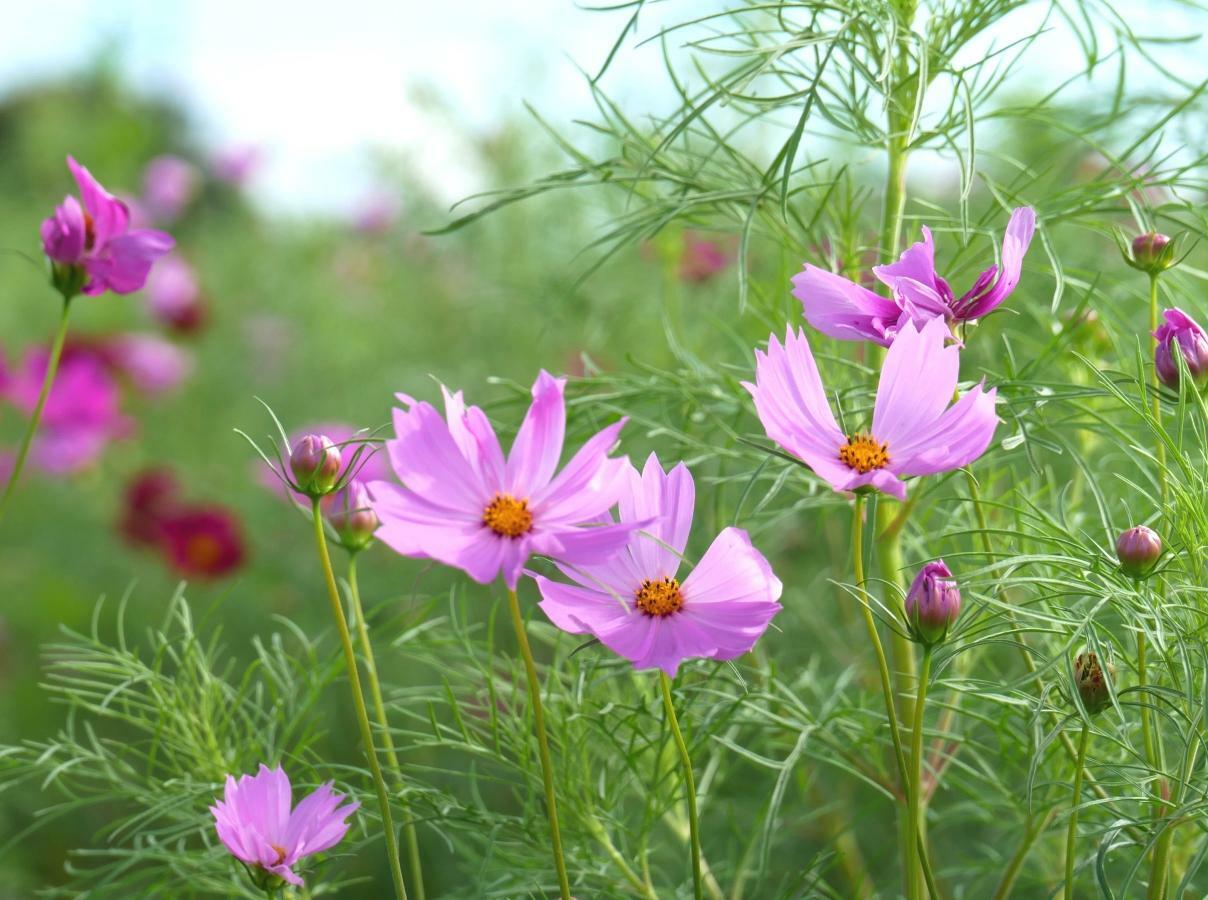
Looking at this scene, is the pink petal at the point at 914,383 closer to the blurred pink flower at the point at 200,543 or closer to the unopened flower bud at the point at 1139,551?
the unopened flower bud at the point at 1139,551

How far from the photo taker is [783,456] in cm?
48

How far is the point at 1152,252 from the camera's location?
1.79 feet

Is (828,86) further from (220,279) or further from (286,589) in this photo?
(220,279)

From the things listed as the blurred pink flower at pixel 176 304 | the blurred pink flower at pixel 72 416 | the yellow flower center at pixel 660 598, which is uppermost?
the blurred pink flower at pixel 176 304

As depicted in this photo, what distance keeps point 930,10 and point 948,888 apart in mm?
625

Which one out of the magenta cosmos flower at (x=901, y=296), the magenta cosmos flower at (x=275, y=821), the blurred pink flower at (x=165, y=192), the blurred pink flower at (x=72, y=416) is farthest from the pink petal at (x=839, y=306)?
the blurred pink flower at (x=165, y=192)

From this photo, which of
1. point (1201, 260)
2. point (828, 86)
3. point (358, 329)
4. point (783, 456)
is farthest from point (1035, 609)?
point (358, 329)

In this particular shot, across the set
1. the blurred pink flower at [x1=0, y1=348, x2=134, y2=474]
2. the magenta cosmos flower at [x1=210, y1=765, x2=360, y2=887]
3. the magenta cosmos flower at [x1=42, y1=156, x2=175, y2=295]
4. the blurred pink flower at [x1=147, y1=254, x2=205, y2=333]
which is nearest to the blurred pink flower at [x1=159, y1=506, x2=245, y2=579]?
the blurred pink flower at [x1=0, y1=348, x2=134, y2=474]

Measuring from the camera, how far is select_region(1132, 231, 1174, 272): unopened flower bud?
1.79 feet

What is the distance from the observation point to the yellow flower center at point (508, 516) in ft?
1.35

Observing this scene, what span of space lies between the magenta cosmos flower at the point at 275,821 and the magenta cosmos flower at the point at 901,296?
245mm

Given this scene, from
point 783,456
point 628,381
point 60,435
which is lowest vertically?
point 783,456

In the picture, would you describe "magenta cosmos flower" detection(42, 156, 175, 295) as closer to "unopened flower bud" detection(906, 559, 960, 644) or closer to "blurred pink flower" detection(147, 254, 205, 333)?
"unopened flower bud" detection(906, 559, 960, 644)

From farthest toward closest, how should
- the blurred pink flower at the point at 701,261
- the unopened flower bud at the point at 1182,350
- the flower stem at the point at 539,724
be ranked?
the blurred pink flower at the point at 701,261, the unopened flower bud at the point at 1182,350, the flower stem at the point at 539,724
